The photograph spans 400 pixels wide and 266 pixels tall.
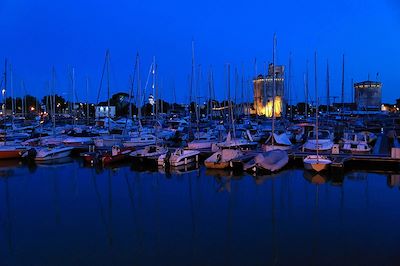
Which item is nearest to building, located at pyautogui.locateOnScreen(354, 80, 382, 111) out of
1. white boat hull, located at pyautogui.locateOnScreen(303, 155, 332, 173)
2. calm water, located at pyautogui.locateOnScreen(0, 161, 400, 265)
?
white boat hull, located at pyautogui.locateOnScreen(303, 155, 332, 173)

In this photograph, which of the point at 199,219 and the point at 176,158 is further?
the point at 176,158

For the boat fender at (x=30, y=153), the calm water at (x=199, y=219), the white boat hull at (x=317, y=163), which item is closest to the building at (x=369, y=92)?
the white boat hull at (x=317, y=163)

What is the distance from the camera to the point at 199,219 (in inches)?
677

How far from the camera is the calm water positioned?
1304 cm

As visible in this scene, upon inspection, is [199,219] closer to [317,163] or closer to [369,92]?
[317,163]

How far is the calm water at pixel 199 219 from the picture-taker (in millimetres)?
13039

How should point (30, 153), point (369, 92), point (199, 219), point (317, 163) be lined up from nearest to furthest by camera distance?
point (199, 219), point (317, 163), point (30, 153), point (369, 92)

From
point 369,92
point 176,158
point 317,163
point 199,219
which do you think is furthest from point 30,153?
point 369,92

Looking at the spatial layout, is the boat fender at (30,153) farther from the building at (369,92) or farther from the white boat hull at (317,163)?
the building at (369,92)

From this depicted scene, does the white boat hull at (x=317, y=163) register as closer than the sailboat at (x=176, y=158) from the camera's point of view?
Yes

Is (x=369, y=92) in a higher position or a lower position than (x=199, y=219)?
higher

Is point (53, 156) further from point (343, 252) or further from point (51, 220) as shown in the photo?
point (343, 252)

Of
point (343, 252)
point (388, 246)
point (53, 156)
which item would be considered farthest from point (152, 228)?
point (53, 156)

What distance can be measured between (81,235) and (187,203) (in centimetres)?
610
